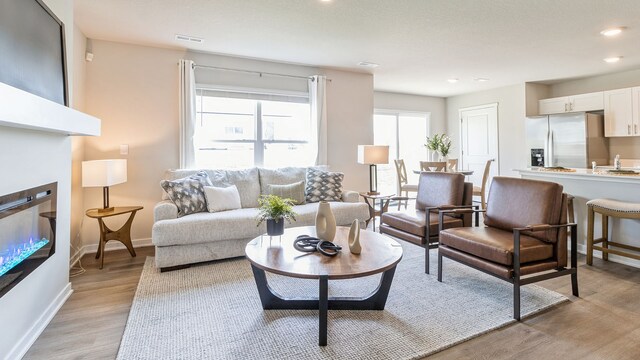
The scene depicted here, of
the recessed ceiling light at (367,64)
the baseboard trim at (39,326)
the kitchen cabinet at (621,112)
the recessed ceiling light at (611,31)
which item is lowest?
the baseboard trim at (39,326)

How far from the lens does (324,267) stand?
190cm

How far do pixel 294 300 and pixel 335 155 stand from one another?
3.06 m

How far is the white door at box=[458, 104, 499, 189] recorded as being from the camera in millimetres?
6605

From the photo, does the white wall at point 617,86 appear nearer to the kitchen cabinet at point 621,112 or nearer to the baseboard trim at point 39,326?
the kitchen cabinet at point 621,112

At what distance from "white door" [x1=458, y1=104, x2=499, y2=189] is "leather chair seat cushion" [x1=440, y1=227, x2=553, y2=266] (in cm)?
461

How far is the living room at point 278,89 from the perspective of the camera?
195 centimetres

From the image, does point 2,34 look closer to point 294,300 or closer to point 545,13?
point 294,300

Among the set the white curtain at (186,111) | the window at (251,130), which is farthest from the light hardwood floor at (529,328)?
the window at (251,130)

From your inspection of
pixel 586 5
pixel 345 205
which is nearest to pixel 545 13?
pixel 586 5

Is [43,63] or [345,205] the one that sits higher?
[43,63]

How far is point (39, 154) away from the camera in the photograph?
6.61 feet

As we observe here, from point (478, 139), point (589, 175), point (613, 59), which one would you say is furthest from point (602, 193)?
point (478, 139)

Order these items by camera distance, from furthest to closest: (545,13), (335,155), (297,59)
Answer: (335,155) → (297,59) → (545,13)

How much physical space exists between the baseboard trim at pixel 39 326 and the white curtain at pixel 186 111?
6.26 feet
